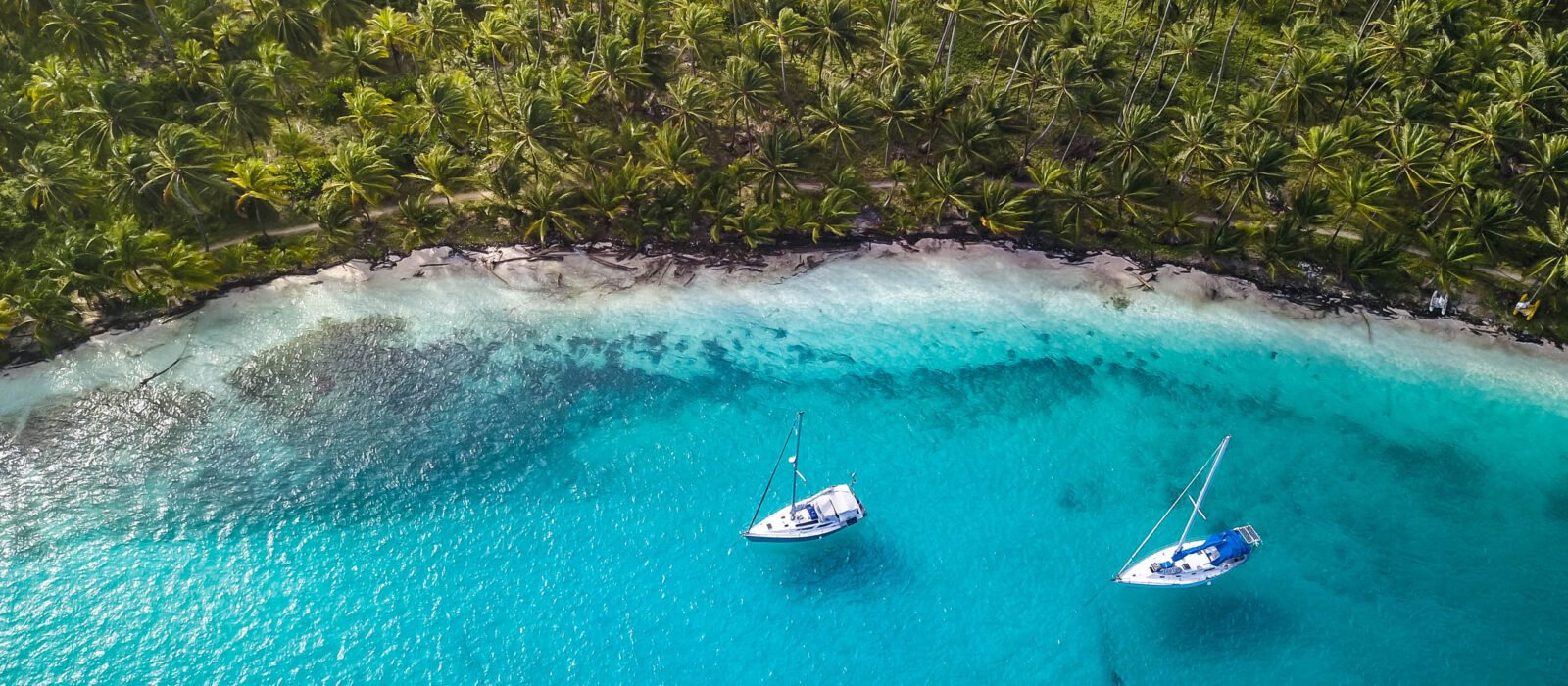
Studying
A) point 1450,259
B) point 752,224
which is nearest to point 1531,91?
point 1450,259

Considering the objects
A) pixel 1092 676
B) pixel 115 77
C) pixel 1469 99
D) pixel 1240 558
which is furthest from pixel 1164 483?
pixel 115 77

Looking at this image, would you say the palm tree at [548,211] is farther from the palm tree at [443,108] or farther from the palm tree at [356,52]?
the palm tree at [356,52]

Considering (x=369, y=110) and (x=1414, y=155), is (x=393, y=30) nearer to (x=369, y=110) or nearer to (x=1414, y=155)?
(x=369, y=110)

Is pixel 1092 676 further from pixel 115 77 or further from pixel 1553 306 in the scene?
pixel 115 77

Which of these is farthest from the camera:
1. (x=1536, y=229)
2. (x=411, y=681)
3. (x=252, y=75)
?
(x=252, y=75)

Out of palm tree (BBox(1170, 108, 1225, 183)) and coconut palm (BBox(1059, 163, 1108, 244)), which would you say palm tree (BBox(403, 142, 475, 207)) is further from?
palm tree (BBox(1170, 108, 1225, 183))

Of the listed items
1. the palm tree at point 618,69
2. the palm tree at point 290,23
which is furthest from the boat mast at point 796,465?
the palm tree at point 290,23
